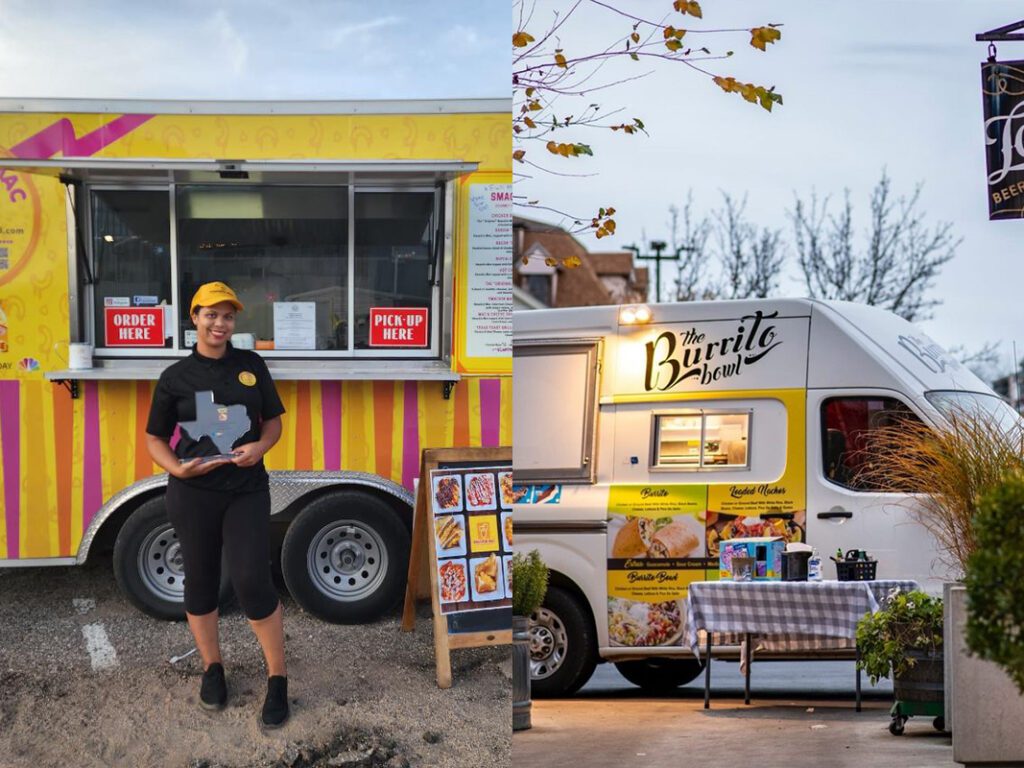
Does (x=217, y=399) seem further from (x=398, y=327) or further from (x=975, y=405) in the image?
(x=975, y=405)

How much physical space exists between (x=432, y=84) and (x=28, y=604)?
262cm

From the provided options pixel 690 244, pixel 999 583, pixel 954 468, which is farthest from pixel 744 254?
pixel 999 583

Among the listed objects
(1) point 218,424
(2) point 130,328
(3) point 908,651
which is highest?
(2) point 130,328

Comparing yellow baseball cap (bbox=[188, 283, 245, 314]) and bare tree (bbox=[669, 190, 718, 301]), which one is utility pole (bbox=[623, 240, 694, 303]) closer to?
bare tree (bbox=[669, 190, 718, 301])

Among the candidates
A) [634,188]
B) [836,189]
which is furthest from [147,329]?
[836,189]

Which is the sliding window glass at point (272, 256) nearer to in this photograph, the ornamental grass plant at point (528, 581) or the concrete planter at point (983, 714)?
the ornamental grass plant at point (528, 581)

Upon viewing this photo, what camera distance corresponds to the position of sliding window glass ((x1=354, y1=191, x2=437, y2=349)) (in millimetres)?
5453

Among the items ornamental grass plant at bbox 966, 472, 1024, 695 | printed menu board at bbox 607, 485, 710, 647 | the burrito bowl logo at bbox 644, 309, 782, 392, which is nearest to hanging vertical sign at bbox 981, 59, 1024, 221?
the burrito bowl logo at bbox 644, 309, 782, 392

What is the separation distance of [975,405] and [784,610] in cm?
113

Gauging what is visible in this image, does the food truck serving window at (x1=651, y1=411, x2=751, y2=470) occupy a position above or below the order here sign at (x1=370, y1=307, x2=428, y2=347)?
below

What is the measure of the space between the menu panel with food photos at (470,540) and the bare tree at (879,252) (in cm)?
162

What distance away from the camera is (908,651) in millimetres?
5371

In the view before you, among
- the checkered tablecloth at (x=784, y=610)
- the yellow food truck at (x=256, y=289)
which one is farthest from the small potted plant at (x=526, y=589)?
the yellow food truck at (x=256, y=289)

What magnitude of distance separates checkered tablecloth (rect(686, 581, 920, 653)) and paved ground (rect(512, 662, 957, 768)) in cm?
12
